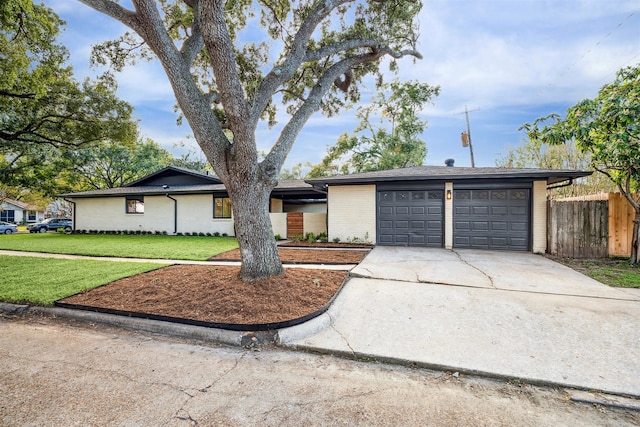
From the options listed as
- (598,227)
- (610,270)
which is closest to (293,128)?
(610,270)

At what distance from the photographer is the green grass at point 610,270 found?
17.4 ft

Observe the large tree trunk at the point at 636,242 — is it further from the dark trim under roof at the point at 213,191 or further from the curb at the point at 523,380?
the dark trim under roof at the point at 213,191

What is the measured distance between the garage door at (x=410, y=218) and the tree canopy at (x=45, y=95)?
1000cm

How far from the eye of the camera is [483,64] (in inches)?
393

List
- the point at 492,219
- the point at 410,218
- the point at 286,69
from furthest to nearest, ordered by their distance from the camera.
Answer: the point at 410,218, the point at 492,219, the point at 286,69

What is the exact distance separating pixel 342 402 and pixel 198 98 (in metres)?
4.44

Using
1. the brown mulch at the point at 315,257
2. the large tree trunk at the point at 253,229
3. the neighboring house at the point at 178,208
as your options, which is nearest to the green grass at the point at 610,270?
the brown mulch at the point at 315,257

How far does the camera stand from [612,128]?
654 centimetres

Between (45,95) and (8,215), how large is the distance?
39252 millimetres

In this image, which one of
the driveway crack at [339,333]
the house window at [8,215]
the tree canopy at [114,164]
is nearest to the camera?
the driveway crack at [339,333]

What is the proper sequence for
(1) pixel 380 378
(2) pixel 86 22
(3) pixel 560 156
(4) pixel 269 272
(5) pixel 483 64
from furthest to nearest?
(3) pixel 560 156
(5) pixel 483 64
(2) pixel 86 22
(4) pixel 269 272
(1) pixel 380 378

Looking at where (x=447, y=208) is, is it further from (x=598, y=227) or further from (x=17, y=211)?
(x=17, y=211)

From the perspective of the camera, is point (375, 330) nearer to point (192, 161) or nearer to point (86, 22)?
point (86, 22)

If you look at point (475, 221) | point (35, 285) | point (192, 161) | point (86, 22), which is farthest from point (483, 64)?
point (192, 161)
